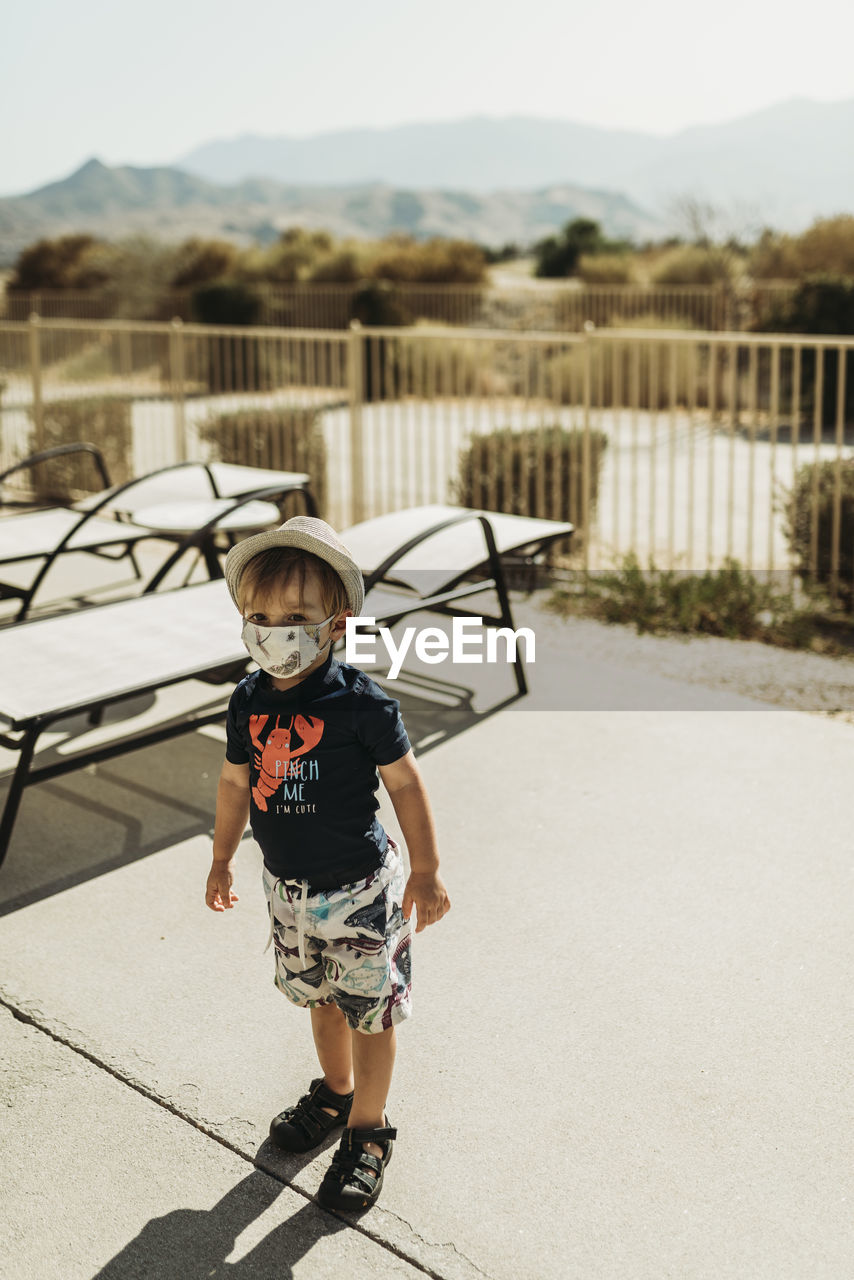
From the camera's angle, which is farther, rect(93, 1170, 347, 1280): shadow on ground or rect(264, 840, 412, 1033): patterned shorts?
rect(264, 840, 412, 1033): patterned shorts

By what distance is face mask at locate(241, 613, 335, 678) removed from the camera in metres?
2.41

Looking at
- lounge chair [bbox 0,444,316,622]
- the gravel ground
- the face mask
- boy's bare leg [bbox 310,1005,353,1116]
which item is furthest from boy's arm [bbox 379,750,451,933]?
the gravel ground

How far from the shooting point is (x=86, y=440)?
37.7 feet

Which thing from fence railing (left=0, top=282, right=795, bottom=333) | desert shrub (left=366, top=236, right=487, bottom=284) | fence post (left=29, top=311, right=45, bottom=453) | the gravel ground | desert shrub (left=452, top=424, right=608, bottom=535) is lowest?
the gravel ground

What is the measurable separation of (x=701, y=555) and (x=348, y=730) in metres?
6.96

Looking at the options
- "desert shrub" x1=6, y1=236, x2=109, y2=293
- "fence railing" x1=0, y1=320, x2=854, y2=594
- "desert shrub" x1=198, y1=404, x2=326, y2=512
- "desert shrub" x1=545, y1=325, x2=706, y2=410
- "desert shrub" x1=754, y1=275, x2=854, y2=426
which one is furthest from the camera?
"desert shrub" x1=6, y1=236, x2=109, y2=293

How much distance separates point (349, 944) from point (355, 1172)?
1.49 feet

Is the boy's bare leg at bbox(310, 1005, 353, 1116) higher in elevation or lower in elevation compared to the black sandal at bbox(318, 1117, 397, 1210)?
higher

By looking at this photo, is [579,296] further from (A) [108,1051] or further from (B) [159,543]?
(A) [108,1051]

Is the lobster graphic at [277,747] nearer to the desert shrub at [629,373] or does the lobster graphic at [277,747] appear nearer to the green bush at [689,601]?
the green bush at [689,601]

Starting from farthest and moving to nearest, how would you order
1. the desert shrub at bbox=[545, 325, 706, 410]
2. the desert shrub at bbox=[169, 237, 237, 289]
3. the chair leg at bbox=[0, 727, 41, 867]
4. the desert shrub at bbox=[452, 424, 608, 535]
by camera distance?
1. the desert shrub at bbox=[169, 237, 237, 289]
2. the desert shrub at bbox=[545, 325, 706, 410]
3. the desert shrub at bbox=[452, 424, 608, 535]
4. the chair leg at bbox=[0, 727, 41, 867]

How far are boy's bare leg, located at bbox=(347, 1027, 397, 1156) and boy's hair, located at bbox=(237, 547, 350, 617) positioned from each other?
2.83 ft

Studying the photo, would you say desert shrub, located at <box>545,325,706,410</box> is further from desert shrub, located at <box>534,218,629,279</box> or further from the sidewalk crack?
desert shrub, located at <box>534,218,629,279</box>

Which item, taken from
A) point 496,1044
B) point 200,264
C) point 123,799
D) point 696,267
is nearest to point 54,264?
point 200,264
